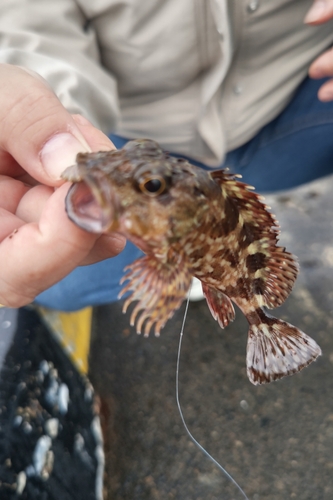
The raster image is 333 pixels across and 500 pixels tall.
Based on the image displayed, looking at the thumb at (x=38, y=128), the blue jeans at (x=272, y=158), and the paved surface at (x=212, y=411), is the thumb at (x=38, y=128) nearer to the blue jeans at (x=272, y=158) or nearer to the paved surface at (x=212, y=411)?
the blue jeans at (x=272, y=158)

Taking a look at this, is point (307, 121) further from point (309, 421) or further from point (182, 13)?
point (309, 421)

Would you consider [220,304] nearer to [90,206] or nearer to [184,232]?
[184,232]

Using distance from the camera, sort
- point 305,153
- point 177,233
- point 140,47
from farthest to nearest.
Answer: point 305,153
point 140,47
point 177,233

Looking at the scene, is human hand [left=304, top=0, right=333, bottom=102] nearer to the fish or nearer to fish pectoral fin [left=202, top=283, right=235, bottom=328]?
the fish

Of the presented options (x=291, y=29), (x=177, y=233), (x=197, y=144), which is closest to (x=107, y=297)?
(x=197, y=144)

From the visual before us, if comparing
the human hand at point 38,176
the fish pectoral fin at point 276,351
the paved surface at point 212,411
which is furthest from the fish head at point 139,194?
the paved surface at point 212,411

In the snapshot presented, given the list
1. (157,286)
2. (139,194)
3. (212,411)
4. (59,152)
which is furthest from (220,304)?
(212,411)

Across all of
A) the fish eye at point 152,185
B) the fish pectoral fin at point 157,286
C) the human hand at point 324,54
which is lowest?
the fish pectoral fin at point 157,286
